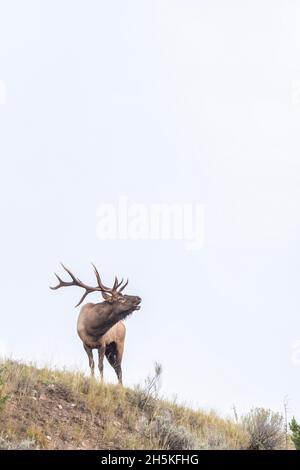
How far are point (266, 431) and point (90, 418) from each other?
2794mm

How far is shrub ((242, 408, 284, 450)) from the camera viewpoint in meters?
11.0

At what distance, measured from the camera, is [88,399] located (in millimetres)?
11047

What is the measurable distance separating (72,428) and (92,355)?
5488 mm

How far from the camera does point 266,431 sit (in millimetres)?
11125

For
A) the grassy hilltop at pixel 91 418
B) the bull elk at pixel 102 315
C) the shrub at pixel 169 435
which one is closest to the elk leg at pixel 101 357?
the bull elk at pixel 102 315

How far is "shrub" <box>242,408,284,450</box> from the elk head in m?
4.75

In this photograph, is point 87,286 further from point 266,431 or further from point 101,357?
point 266,431

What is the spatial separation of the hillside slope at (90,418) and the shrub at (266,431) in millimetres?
170

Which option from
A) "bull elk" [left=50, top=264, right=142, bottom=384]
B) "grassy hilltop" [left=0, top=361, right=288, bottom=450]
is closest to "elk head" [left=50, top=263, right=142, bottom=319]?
"bull elk" [left=50, top=264, right=142, bottom=384]

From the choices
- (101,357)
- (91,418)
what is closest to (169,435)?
(91,418)
